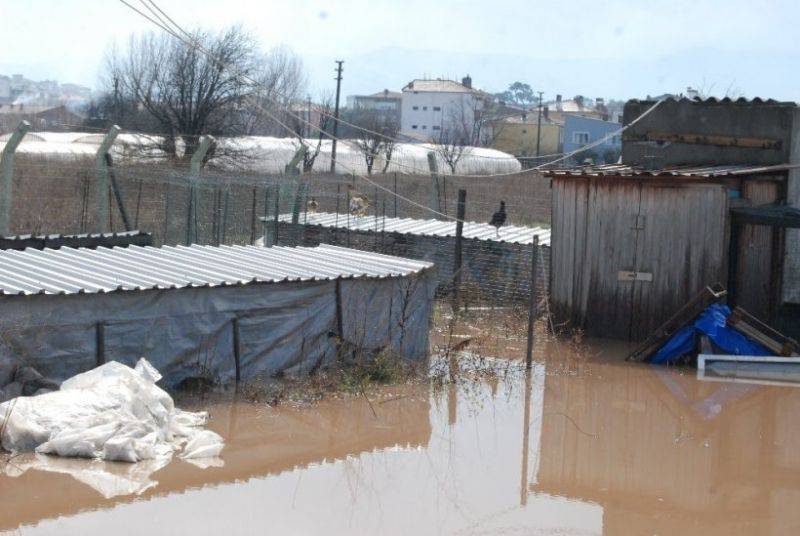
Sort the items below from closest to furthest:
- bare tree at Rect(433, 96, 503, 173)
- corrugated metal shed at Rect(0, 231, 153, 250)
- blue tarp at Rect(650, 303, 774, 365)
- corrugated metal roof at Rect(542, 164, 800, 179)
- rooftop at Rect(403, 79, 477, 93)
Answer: blue tarp at Rect(650, 303, 774, 365), corrugated metal shed at Rect(0, 231, 153, 250), corrugated metal roof at Rect(542, 164, 800, 179), bare tree at Rect(433, 96, 503, 173), rooftop at Rect(403, 79, 477, 93)

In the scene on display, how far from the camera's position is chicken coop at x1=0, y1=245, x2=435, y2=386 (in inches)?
424

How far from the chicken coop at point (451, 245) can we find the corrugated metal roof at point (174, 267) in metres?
3.84

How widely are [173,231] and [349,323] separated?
9241 millimetres

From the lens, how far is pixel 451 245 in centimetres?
1928

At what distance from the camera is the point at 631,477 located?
9.92 m

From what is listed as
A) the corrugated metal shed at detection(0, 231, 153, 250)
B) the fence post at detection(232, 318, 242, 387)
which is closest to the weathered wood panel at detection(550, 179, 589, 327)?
the corrugated metal shed at detection(0, 231, 153, 250)

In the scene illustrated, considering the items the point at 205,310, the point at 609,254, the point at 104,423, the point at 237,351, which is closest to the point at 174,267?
the point at 205,310

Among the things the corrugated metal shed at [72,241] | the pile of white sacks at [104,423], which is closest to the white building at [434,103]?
the corrugated metal shed at [72,241]

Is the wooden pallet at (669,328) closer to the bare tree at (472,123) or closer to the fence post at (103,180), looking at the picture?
the fence post at (103,180)

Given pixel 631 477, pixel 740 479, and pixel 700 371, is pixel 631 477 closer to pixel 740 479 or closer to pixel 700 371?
pixel 740 479

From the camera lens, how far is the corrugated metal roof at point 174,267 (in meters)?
11.3

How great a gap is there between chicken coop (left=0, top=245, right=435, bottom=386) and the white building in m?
69.5

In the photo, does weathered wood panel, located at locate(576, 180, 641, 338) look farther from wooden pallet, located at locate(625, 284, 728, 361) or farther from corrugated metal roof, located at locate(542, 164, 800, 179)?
wooden pallet, located at locate(625, 284, 728, 361)

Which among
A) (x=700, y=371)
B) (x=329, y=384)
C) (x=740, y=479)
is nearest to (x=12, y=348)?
(x=329, y=384)
